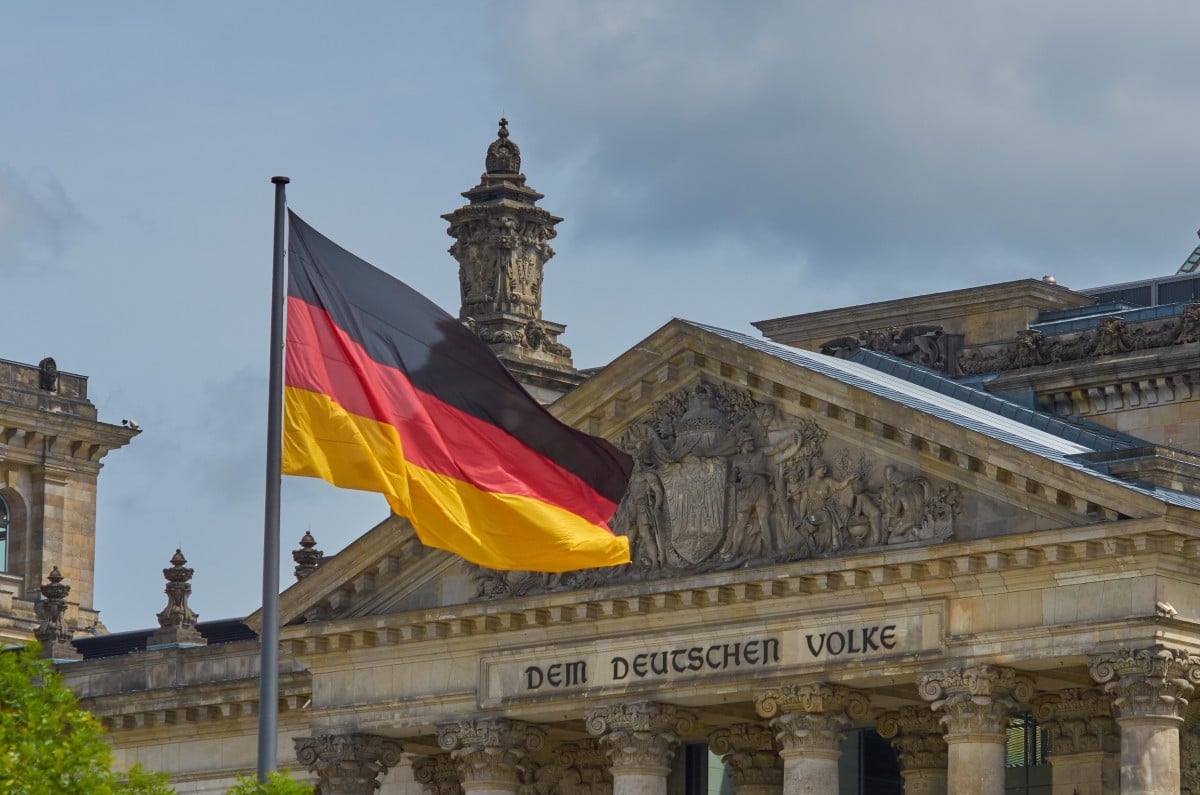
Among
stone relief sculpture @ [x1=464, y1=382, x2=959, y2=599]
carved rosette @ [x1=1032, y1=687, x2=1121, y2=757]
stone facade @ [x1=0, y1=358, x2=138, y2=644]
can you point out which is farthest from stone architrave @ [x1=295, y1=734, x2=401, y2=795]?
stone facade @ [x1=0, y1=358, x2=138, y2=644]

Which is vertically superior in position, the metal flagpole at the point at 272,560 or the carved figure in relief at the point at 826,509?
the carved figure in relief at the point at 826,509

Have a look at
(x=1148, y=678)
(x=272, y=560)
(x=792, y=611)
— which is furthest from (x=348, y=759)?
(x=272, y=560)

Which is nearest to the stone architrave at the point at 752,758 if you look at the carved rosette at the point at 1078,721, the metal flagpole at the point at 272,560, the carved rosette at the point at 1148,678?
the carved rosette at the point at 1078,721

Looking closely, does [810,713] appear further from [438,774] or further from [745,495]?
[438,774]

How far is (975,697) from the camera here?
210 feet

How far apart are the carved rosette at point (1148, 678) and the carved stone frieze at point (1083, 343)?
666 inches

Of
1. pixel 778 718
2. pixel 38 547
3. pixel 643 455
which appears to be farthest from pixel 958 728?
pixel 38 547

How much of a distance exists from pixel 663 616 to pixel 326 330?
20.2 meters

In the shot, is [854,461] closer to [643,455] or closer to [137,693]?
[643,455]

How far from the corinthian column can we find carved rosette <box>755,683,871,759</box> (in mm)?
2558

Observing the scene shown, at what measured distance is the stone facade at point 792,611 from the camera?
62938 mm

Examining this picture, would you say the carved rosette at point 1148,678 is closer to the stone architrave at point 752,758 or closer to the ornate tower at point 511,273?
the stone architrave at point 752,758

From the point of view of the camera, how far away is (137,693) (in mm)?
83938

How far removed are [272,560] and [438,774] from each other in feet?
100
